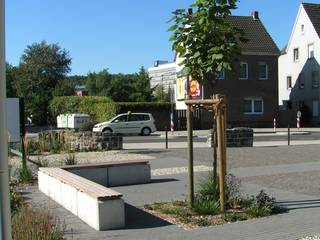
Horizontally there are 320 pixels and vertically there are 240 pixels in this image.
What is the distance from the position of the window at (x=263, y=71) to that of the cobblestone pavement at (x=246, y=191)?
3184 centimetres

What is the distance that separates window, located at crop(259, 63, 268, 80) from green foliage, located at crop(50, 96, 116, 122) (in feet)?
47.2

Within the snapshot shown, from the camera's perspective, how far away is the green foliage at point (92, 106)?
146 feet

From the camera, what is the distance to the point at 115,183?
42.3 ft

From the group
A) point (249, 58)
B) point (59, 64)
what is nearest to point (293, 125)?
point (249, 58)

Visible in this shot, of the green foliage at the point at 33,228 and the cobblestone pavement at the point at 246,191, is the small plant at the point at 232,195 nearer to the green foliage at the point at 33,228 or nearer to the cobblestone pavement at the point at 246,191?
the cobblestone pavement at the point at 246,191

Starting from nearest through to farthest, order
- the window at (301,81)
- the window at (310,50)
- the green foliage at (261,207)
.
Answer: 1. the green foliage at (261,207)
2. the window at (310,50)
3. the window at (301,81)

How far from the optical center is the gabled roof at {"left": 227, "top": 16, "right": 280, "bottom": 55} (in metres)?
51.4

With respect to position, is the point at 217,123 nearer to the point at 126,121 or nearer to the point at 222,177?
the point at 222,177

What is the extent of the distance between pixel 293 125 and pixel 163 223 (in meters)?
45.4

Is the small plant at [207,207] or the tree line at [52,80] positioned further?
the tree line at [52,80]

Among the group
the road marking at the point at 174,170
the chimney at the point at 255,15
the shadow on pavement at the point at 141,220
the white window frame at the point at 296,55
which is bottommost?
the shadow on pavement at the point at 141,220

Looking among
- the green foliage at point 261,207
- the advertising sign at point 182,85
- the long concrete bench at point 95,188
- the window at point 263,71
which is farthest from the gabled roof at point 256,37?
the green foliage at point 261,207

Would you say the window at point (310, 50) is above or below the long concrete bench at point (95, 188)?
above

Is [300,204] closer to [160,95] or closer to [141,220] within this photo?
[141,220]
